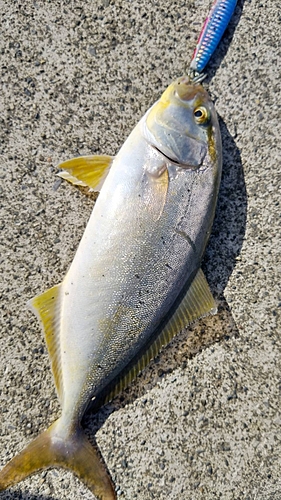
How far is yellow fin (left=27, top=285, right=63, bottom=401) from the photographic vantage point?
173cm

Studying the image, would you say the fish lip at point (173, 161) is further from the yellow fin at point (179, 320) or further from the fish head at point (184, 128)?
the yellow fin at point (179, 320)

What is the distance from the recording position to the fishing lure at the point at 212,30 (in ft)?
6.15

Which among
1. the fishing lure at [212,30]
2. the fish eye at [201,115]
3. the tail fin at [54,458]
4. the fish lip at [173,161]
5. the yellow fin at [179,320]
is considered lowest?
the tail fin at [54,458]

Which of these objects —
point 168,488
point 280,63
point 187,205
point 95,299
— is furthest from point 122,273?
point 280,63

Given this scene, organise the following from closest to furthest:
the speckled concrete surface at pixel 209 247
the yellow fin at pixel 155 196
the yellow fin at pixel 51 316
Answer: the yellow fin at pixel 155 196, the yellow fin at pixel 51 316, the speckled concrete surface at pixel 209 247

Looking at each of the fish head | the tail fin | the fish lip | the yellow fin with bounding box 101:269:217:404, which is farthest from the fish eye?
the tail fin

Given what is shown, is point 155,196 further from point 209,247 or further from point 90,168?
point 209,247

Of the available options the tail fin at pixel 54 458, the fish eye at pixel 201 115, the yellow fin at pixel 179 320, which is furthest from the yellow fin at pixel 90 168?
the tail fin at pixel 54 458

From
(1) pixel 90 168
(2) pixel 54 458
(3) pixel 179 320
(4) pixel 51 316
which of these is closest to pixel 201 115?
(1) pixel 90 168

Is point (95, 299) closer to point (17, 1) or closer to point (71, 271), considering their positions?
point (71, 271)

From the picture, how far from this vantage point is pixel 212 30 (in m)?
1.88

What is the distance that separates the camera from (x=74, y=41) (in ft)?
6.29

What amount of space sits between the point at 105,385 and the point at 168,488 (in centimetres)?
59

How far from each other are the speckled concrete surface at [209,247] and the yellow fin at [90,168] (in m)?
0.14
